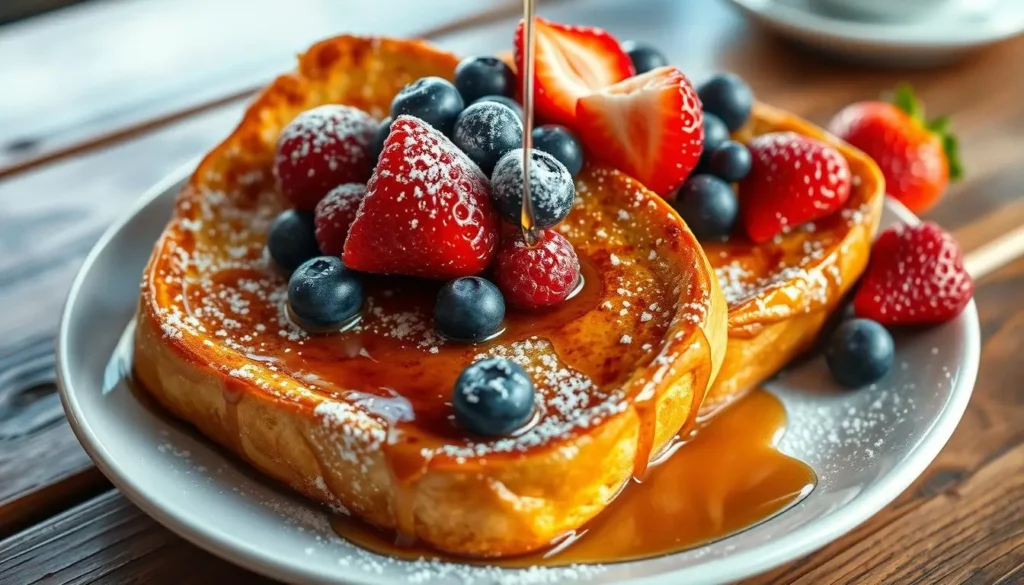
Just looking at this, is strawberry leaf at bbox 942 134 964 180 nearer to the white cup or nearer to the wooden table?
the wooden table

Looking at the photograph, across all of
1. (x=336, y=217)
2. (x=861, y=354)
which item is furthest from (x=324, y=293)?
(x=861, y=354)

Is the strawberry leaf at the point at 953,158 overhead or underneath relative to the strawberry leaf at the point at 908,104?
underneath

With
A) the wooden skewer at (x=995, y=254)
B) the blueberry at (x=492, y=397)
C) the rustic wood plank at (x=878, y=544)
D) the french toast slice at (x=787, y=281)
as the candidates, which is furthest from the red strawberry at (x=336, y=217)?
the wooden skewer at (x=995, y=254)

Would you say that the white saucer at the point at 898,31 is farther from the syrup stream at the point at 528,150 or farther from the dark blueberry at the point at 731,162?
the syrup stream at the point at 528,150

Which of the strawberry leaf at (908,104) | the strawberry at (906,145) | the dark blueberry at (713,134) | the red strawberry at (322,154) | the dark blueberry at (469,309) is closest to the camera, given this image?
the dark blueberry at (469,309)

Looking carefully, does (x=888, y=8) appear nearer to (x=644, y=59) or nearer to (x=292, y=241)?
(x=644, y=59)

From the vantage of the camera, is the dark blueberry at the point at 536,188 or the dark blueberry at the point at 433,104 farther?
the dark blueberry at the point at 433,104

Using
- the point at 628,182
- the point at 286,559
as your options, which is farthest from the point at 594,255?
the point at 286,559
